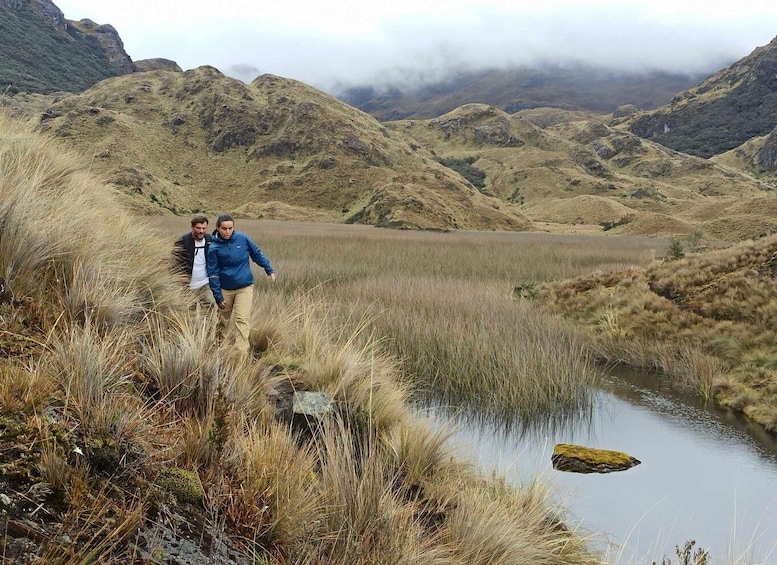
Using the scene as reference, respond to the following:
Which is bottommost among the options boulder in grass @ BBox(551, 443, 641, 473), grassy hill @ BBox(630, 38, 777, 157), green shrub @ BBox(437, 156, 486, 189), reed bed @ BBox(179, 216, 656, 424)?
boulder in grass @ BBox(551, 443, 641, 473)

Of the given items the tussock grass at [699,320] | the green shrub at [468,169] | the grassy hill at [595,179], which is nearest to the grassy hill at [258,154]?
the grassy hill at [595,179]

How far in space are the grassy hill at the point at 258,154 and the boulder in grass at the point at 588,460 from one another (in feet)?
138

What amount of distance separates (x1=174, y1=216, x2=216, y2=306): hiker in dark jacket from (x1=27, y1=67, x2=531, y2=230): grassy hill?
134 ft

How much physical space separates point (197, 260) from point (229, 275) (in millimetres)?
578

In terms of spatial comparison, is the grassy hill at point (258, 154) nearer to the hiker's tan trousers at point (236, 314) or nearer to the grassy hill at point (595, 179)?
the grassy hill at point (595, 179)

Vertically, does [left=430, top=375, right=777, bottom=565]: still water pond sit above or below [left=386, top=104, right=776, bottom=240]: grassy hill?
below

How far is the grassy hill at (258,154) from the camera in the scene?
54.5m

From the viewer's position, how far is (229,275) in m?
5.84

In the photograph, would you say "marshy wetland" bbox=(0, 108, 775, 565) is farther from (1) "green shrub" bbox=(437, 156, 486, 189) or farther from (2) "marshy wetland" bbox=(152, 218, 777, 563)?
(1) "green shrub" bbox=(437, 156, 486, 189)

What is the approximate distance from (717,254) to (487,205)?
50558 millimetres

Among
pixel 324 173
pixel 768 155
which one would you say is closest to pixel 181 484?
pixel 324 173

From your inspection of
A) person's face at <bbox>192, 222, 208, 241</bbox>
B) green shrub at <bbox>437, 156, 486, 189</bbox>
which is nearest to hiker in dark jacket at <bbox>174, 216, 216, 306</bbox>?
person's face at <bbox>192, 222, 208, 241</bbox>

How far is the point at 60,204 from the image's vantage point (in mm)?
5004

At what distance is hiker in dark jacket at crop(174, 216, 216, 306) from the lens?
20.0ft
